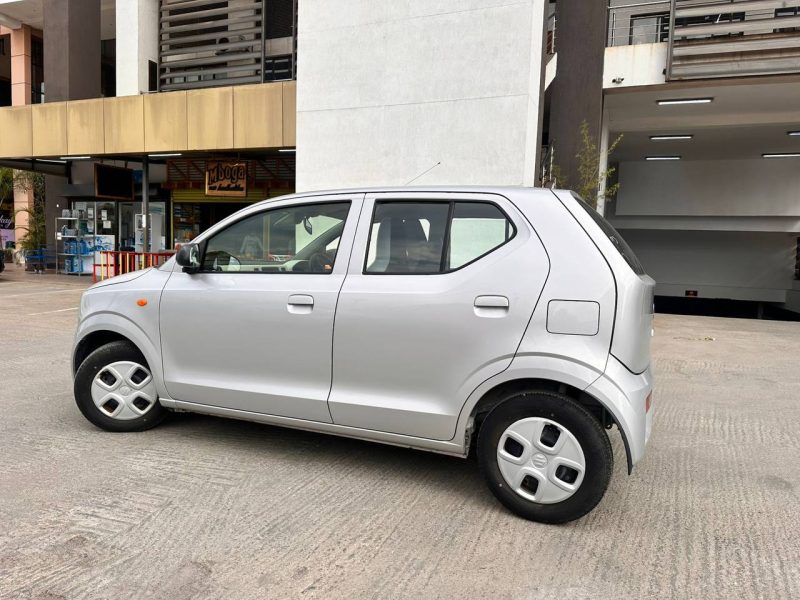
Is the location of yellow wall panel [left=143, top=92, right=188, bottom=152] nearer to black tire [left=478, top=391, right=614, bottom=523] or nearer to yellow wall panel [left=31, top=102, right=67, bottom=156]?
yellow wall panel [left=31, top=102, right=67, bottom=156]

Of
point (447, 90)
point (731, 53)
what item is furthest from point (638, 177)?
point (447, 90)

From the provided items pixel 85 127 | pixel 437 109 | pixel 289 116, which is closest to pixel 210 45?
pixel 85 127

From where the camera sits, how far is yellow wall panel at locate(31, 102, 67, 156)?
1580 cm

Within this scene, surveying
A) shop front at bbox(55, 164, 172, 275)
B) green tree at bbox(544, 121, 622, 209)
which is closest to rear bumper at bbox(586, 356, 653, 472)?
green tree at bbox(544, 121, 622, 209)

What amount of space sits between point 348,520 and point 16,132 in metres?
18.0

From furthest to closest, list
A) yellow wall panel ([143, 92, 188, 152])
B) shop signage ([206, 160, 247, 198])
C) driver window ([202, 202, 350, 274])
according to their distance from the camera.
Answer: shop signage ([206, 160, 247, 198]) < yellow wall panel ([143, 92, 188, 152]) < driver window ([202, 202, 350, 274])

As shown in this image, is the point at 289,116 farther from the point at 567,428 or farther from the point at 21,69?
the point at 21,69

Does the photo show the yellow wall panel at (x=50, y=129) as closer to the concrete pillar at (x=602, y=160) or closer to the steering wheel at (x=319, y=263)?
the concrete pillar at (x=602, y=160)

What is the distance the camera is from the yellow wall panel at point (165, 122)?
1432cm

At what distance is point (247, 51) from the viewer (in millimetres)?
15805

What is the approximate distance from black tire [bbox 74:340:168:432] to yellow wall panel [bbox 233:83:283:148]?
32.5 feet

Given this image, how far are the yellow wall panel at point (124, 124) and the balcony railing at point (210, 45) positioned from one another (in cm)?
171

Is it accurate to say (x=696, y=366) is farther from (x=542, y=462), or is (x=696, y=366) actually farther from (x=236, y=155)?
(x=236, y=155)

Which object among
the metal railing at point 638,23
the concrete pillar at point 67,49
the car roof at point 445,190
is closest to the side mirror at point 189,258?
the car roof at point 445,190
